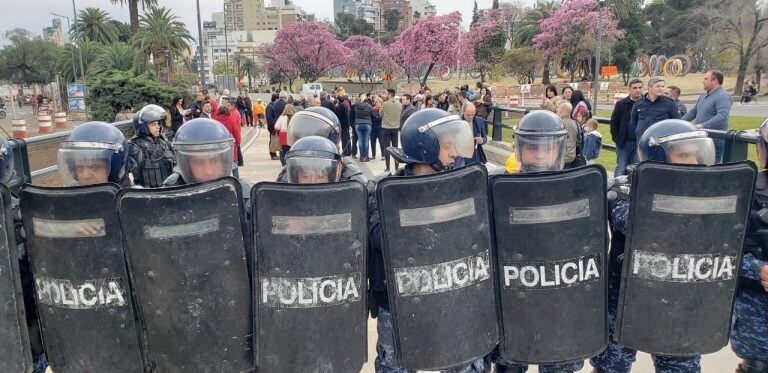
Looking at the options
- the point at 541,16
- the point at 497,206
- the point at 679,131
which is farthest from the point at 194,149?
the point at 541,16

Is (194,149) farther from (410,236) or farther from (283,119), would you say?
(283,119)

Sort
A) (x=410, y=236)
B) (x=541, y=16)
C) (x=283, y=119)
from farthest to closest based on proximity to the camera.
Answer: (x=541, y=16), (x=283, y=119), (x=410, y=236)

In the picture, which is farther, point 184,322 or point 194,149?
point 194,149

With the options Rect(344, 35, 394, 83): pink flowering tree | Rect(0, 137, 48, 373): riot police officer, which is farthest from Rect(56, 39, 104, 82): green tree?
Rect(0, 137, 48, 373): riot police officer

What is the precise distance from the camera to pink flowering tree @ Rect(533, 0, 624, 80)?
38406 millimetres

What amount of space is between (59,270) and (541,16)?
5071 centimetres

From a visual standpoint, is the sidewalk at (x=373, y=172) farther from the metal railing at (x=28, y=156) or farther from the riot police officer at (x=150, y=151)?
the metal railing at (x=28, y=156)


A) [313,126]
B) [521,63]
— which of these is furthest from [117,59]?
[313,126]

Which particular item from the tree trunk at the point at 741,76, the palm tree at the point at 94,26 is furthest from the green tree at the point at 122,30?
the tree trunk at the point at 741,76

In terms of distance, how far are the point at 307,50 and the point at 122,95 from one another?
33.7m

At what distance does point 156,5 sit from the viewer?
29656 mm

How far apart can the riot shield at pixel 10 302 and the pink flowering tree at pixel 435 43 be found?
131 ft

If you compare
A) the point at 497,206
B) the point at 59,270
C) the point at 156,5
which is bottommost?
the point at 59,270

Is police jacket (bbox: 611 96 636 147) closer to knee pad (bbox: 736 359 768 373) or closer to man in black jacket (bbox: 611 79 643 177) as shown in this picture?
man in black jacket (bbox: 611 79 643 177)
